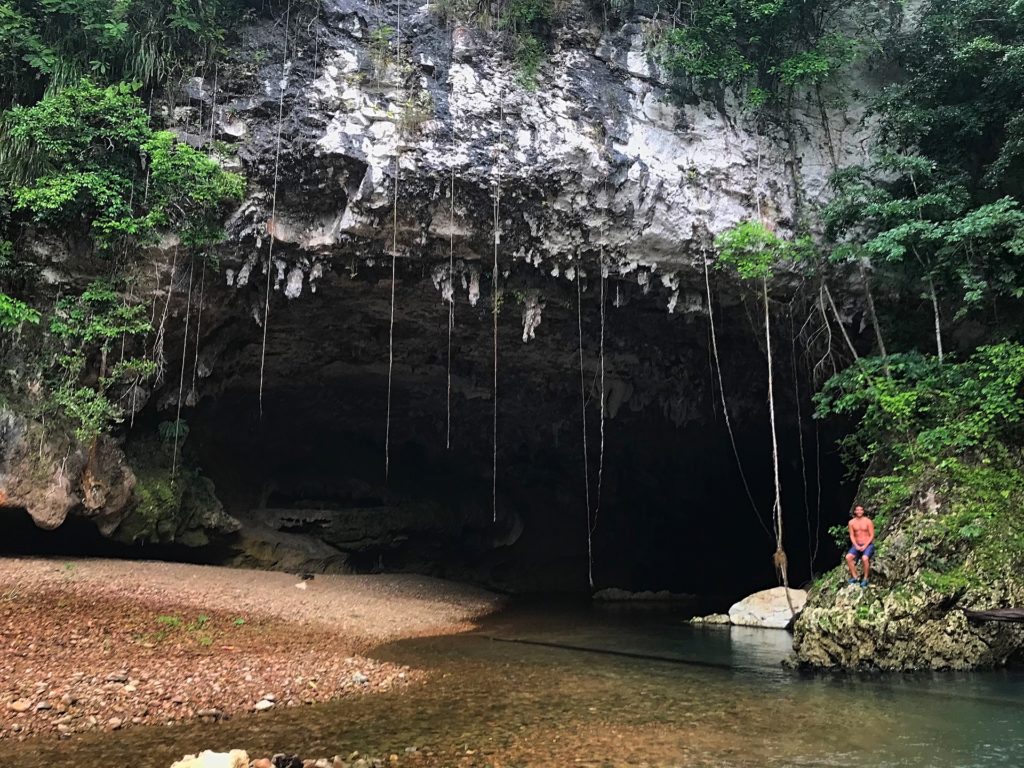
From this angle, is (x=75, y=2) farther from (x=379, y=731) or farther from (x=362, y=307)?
(x=379, y=731)

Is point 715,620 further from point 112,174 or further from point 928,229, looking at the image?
point 112,174

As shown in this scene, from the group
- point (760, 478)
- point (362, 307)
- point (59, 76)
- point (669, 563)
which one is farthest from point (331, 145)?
point (669, 563)

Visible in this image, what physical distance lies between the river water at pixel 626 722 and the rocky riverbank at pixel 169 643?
0.49 m

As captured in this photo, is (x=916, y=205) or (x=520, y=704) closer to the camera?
(x=520, y=704)

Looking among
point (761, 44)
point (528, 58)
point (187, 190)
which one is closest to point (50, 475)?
point (187, 190)

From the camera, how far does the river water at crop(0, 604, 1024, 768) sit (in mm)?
4816

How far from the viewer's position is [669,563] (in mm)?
24328

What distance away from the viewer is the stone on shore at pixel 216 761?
402cm

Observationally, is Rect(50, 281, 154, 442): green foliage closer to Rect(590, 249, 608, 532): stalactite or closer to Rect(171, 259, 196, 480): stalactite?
Rect(171, 259, 196, 480): stalactite

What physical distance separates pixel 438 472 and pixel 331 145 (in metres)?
12.2

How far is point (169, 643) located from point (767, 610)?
422 inches

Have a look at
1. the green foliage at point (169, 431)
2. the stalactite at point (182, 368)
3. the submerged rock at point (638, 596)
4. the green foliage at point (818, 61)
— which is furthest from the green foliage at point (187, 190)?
the submerged rock at point (638, 596)

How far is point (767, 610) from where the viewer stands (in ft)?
44.1

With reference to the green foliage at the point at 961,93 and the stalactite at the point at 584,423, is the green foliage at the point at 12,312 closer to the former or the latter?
the stalactite at the point at 584,423
